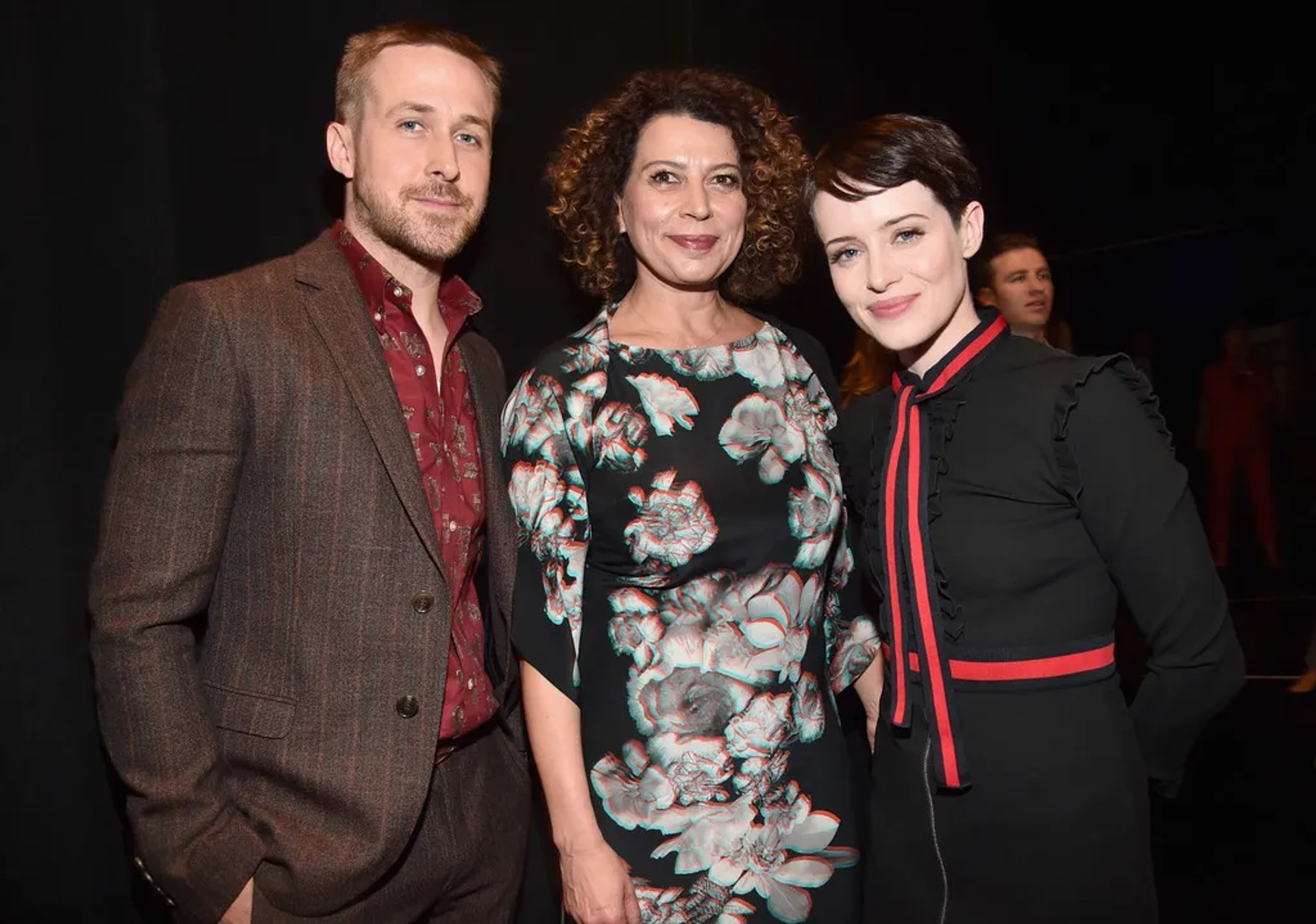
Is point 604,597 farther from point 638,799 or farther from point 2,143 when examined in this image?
point 2,143

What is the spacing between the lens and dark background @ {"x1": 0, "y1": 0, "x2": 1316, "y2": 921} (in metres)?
1.73

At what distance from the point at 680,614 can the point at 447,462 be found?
49 centimetres

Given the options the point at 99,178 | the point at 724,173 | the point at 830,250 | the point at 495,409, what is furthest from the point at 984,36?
the point at 99,178

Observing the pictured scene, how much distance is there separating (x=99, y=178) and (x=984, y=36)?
2676 millimetres

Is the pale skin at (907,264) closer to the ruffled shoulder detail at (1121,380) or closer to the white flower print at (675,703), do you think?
the ruffled shoulder detail at (1121,380)

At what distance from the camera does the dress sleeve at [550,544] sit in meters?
1.73

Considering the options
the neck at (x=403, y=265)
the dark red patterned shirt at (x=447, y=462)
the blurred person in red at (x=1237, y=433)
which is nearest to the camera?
the dark red patterned shirt at (x=447, y=462)

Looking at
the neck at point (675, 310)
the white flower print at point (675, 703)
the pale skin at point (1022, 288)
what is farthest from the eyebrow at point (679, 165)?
the pale skin at point (1022, 288)

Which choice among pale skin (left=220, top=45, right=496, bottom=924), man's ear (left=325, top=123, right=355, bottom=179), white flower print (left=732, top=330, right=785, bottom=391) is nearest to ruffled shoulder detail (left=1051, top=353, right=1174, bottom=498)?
white flower print (left=732, top=330, right=785, bottom=391)

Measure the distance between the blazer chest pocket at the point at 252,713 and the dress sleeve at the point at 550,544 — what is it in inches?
15.2

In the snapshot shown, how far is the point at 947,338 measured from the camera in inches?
63.0

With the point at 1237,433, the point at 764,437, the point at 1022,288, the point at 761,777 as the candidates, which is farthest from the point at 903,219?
the point at 1237,433

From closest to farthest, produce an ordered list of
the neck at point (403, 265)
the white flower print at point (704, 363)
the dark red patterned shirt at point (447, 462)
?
1. the dark red patterned shirt at point (447, 462)
2. the neck at point (403, 265)
3. the white flower print at point (704, 363)

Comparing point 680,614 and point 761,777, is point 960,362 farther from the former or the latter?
point 761,777
